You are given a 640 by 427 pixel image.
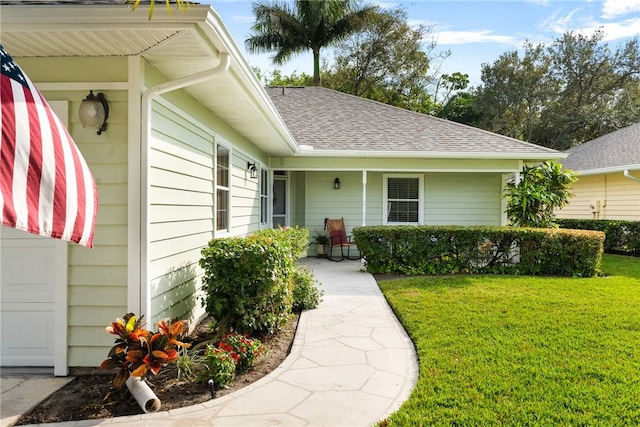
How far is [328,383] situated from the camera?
10.9ft

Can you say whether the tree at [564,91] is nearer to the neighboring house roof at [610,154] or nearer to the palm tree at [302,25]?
the neighboring house roof at [610,154]

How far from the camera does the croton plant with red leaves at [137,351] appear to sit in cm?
290

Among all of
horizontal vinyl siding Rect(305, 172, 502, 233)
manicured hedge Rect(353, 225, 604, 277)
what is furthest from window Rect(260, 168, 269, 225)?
manicured hedge Rect(353, 225, 604, 277)

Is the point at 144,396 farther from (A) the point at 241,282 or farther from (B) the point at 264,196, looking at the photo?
(B) the point at 264,196

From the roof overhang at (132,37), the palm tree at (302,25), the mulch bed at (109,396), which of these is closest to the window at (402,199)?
the roof overhang at (132,37)

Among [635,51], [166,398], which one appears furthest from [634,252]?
[635,51]

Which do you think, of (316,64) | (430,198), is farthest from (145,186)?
(316,64)

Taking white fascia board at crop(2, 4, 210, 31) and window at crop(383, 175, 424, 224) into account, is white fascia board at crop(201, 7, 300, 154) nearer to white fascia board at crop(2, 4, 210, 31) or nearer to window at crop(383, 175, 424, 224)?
white fascia board at crop(2, 4, 210, 31)

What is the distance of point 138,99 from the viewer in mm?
3447

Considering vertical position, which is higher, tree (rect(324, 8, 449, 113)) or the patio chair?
tree (rect(324, 8, 449, 113))

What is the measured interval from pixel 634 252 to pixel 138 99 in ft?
42.3

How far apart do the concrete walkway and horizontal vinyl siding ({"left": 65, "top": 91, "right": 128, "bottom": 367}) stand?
944mm

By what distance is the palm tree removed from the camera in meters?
21.3

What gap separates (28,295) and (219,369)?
1794 millimetres
